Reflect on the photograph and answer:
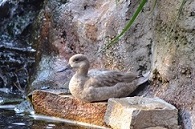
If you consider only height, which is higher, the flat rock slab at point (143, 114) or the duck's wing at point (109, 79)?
the duck's wing at point (109, 79)

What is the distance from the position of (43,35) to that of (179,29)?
273 cm

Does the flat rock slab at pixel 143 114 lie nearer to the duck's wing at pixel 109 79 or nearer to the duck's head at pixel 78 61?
the duck's wing at pixel 109 79

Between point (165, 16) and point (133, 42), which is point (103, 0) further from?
point (165, 16)

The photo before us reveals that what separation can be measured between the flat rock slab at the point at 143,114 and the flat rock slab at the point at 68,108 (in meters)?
0.26

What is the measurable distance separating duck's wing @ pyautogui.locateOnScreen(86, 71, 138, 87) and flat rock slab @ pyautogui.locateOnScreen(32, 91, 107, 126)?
0.18 metres

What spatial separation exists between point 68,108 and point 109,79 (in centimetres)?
44

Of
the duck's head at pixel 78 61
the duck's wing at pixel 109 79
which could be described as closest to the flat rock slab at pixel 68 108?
the duck's wing at pixel 109 79

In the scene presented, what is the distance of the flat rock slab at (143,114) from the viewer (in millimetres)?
4199

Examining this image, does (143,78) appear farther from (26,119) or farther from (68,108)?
(26,119)

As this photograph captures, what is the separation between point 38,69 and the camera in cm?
660

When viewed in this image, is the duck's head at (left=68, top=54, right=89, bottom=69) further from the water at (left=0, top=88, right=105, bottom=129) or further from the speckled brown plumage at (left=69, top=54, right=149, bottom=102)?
the water at (left=0, top=88, right=105, bottom=129)

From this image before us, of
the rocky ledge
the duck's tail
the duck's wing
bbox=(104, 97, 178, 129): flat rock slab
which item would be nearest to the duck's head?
the duck's wing

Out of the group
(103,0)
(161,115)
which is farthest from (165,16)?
(103,0)

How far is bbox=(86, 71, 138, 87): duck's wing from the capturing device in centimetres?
488
